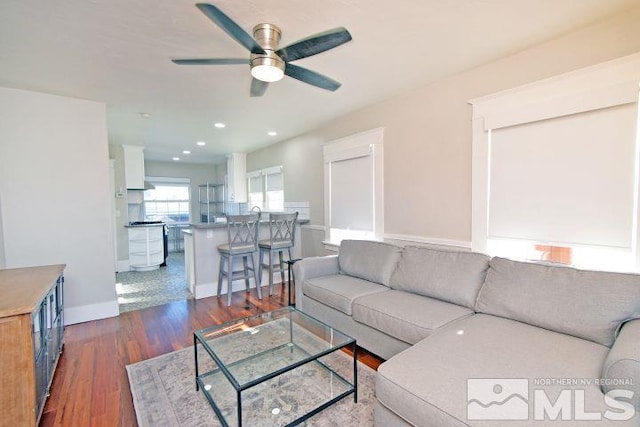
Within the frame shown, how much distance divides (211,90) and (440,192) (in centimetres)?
254

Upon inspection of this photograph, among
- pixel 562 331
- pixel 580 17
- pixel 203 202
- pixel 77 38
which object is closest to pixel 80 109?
pixel 77 38

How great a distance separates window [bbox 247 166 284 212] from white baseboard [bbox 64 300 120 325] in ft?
9.89

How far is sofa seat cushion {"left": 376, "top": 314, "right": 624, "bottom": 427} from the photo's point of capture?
1176 millimetres

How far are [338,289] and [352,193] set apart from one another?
1566 millimetres

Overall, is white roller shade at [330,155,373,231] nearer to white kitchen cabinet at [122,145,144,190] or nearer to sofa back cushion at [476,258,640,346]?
sofa back cushion at [476,258,640,346]

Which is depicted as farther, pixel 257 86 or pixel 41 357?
pixel 257 86

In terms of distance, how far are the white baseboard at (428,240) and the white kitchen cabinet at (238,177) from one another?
14.0ft

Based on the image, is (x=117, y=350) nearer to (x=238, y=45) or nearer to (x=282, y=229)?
(x=282, y=229)

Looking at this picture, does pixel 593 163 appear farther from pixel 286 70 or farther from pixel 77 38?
pixel 77 38

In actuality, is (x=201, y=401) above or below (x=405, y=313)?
below

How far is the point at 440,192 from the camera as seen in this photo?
9.30 ft

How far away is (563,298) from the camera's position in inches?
68.1

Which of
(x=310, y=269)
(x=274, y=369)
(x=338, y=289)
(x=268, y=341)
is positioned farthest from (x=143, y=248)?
(x=274, y=369)

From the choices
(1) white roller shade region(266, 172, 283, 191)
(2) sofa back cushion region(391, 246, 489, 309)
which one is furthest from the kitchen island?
(2) sofa back cushion region(391, 246, 489, 309)
